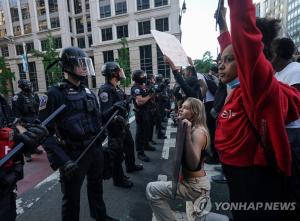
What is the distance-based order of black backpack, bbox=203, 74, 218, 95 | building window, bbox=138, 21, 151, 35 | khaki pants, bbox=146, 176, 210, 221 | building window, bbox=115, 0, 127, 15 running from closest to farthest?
1. khaki pants, bbox=146, 176, 210, 221
2. black backpack, bbox=203, 74, 218, 95
3. building window, bbox=138, 21, 151, 35
4. building window, bbox=115, 0, 127, 15

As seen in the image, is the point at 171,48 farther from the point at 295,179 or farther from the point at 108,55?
the point at 108,55

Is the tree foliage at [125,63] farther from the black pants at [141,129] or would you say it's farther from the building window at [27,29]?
the black pants at [141,129]

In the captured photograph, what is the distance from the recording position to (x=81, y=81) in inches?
114

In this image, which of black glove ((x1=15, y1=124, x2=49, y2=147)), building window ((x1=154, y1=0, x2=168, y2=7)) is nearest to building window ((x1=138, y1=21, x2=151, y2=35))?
building window ((x1=154, y1=0, x2=168, y2=7))

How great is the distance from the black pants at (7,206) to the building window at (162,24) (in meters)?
31.3

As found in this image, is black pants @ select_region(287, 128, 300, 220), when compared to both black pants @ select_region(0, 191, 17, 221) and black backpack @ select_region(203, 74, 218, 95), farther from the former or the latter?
black backpack @ select_region(203, 74, 218, 95)

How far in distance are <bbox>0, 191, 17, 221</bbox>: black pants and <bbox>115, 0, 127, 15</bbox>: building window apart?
34.6 meters

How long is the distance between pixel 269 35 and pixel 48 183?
4.42 m

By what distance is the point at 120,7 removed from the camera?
33250mm

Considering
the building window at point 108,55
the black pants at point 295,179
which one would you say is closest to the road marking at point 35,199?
the black pants at point 295,179

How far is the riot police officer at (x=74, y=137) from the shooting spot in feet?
8.09

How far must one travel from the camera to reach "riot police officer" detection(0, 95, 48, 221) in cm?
159

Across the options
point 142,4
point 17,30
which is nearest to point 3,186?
point 142,4

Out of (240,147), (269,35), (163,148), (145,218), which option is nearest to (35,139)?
(240,147)
